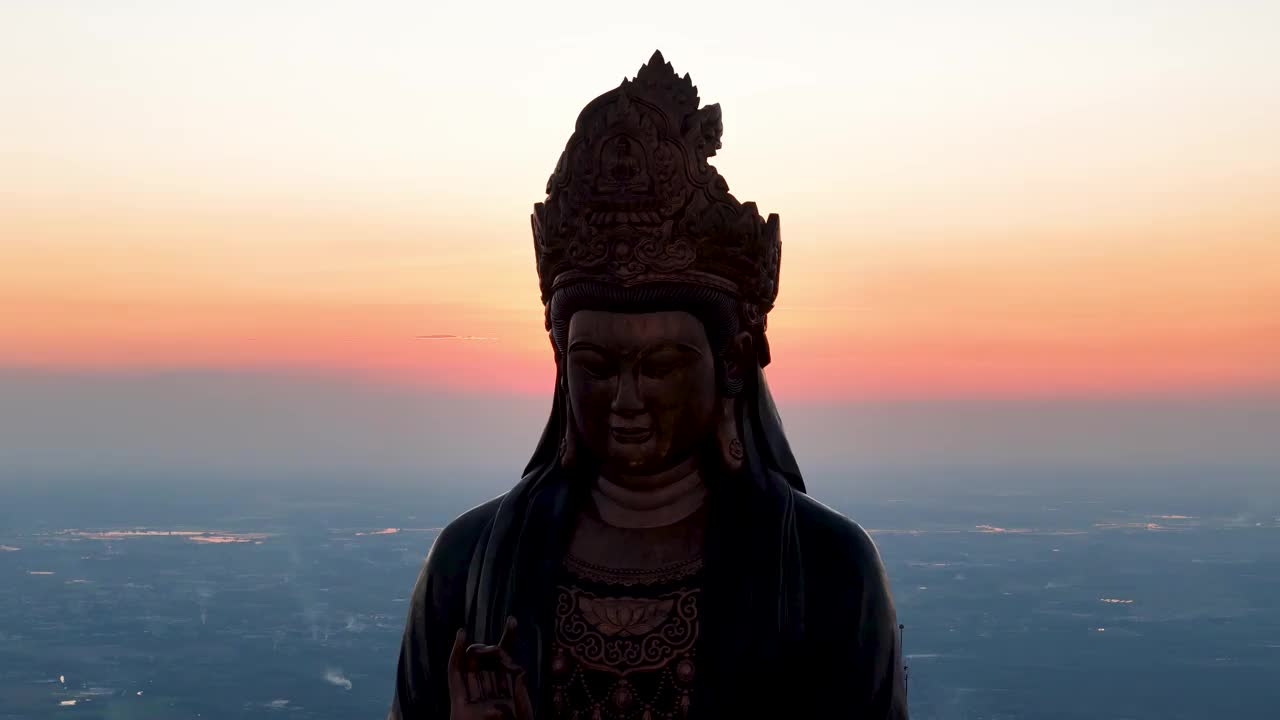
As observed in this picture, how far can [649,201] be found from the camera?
7.18 meters

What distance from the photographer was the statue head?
7172mm

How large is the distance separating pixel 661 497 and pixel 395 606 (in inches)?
2941

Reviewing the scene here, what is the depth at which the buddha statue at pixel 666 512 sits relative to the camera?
7.16 metres

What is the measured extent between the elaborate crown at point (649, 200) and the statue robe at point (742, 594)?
2.43ft

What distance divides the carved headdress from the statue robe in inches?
29.4

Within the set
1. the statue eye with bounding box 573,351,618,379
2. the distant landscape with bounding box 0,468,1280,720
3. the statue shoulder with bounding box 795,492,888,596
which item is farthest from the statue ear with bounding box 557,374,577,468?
the distant landscape with bounding box 0,468,1280,720

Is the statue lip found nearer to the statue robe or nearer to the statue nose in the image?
the statue nose

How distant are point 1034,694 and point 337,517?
6982 centimetres

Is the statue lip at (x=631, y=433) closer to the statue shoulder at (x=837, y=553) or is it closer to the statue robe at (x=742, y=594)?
the statue robe at (x=742, y=594)

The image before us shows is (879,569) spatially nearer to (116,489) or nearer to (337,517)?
(337,517)

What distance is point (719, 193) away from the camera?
288 inches

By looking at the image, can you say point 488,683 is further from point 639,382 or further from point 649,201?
point 649,201

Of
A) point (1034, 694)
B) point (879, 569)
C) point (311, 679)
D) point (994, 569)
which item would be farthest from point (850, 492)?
point (879, 569)

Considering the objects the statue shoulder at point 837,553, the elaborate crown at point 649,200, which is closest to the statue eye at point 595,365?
the elaborate crown at point 649,200
